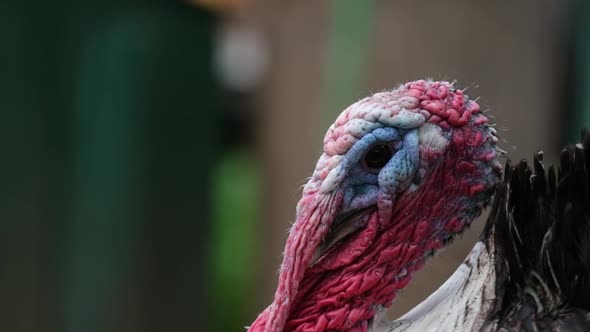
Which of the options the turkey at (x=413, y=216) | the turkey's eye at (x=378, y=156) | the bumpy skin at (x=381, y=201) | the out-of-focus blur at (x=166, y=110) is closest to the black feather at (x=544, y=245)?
the turkey at (x=413, y=216)

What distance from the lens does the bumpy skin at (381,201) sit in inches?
82.0

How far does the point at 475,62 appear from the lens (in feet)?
14.6

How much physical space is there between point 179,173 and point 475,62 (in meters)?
1.69

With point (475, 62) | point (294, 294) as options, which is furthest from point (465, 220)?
point (475, 62)

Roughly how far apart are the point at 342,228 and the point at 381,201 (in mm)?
116

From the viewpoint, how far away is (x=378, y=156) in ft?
6.94

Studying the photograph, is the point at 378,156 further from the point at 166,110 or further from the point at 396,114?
the point at 166,110

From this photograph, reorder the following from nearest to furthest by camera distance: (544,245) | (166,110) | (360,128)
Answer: (544,245)
(360,128)
(166,110)

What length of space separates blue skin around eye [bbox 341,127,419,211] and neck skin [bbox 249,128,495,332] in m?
0.03

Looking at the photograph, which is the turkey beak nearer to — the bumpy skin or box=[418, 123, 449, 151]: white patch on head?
the bumpy skin

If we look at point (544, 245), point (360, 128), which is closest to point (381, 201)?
point (360, 128)

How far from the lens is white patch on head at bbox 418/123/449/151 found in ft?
6.93

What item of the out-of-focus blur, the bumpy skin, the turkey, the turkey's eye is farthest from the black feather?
the out-of-focus blur

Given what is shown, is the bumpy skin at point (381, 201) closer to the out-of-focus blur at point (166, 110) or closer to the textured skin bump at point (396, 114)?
the textured skin bump at point (396, 114)
